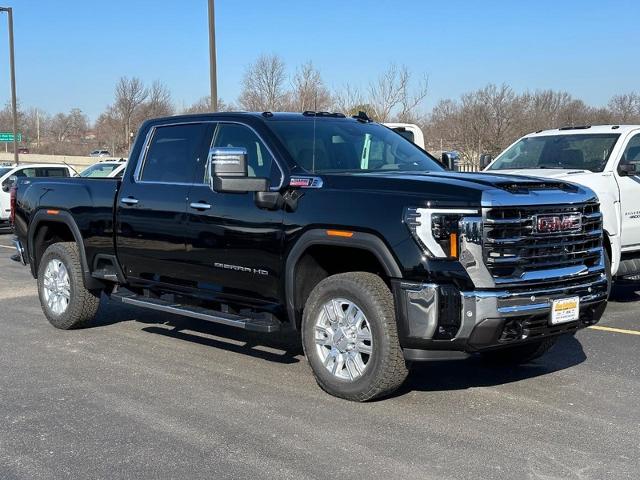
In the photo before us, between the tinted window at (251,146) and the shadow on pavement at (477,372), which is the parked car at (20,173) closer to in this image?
the tinted window at (251,146)

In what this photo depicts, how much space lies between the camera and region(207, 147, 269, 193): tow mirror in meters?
5.48

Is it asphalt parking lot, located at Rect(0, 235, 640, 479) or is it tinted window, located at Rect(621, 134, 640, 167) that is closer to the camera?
asphalt parking lot, located at Rect(0, 235, 640, 479)

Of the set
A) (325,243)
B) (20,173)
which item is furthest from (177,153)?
(20,173)

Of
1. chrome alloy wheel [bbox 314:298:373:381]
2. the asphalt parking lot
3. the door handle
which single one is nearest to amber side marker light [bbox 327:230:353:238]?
chrome alloy wheel [bbox 314:298:373:381]

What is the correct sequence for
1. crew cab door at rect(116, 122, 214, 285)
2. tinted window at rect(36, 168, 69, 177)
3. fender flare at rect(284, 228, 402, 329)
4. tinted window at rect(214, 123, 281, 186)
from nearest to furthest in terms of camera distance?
fender flare at rect(284, 228, 402, 329) → tinted window at rect(214, 123, 281, 186) → crew cab door at rect(116, 122, 214, 285) → tinted window at rect(36, 168, 69, 177)

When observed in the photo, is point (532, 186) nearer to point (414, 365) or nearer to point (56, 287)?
point (414, 365)

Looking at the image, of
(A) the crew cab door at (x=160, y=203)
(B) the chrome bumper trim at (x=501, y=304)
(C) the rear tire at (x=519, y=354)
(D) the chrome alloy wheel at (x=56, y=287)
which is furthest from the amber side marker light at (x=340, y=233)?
(D) the chrome alloy wheel at (x=56, y=287)

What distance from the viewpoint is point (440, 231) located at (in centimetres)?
470

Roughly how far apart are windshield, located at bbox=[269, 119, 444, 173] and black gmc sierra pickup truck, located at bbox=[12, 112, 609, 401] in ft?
0.06

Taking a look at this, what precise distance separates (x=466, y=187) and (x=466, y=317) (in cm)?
82

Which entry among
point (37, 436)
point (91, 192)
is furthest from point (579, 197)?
point (91, 192)

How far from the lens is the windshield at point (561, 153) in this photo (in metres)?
9.30

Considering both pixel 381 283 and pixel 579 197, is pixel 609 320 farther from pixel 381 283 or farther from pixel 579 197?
pixel 381 283

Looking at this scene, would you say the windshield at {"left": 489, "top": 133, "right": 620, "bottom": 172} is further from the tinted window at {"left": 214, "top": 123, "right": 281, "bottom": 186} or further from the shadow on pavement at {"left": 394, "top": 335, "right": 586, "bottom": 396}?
the tinted window at {"left": 214, "top": 123, "right": 281, "bottom": 186}
